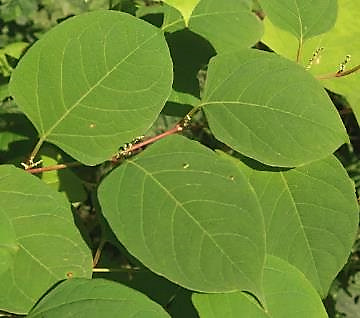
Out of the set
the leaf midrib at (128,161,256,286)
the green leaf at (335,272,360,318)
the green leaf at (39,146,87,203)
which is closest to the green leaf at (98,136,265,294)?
the leaf midrib at (128,161,256,286)

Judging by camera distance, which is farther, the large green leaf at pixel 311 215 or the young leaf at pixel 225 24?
the young leaf at pixel 225 24

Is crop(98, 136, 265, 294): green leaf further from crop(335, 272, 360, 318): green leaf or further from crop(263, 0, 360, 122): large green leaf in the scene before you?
crop(335, 272, 360, 318): green leaf

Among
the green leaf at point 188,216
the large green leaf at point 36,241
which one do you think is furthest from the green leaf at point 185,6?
the large green leaf at point 36,241

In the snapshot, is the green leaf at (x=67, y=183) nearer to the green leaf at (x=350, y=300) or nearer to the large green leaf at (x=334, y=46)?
the large green leaf at (x=334, y=46)

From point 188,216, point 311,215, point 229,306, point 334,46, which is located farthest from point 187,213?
point 334,46

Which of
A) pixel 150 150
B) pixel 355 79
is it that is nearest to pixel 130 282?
pixel 150 150

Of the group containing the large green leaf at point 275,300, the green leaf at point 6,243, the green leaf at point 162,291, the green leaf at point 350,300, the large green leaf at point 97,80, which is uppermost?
the large green leaf at point 97,80
